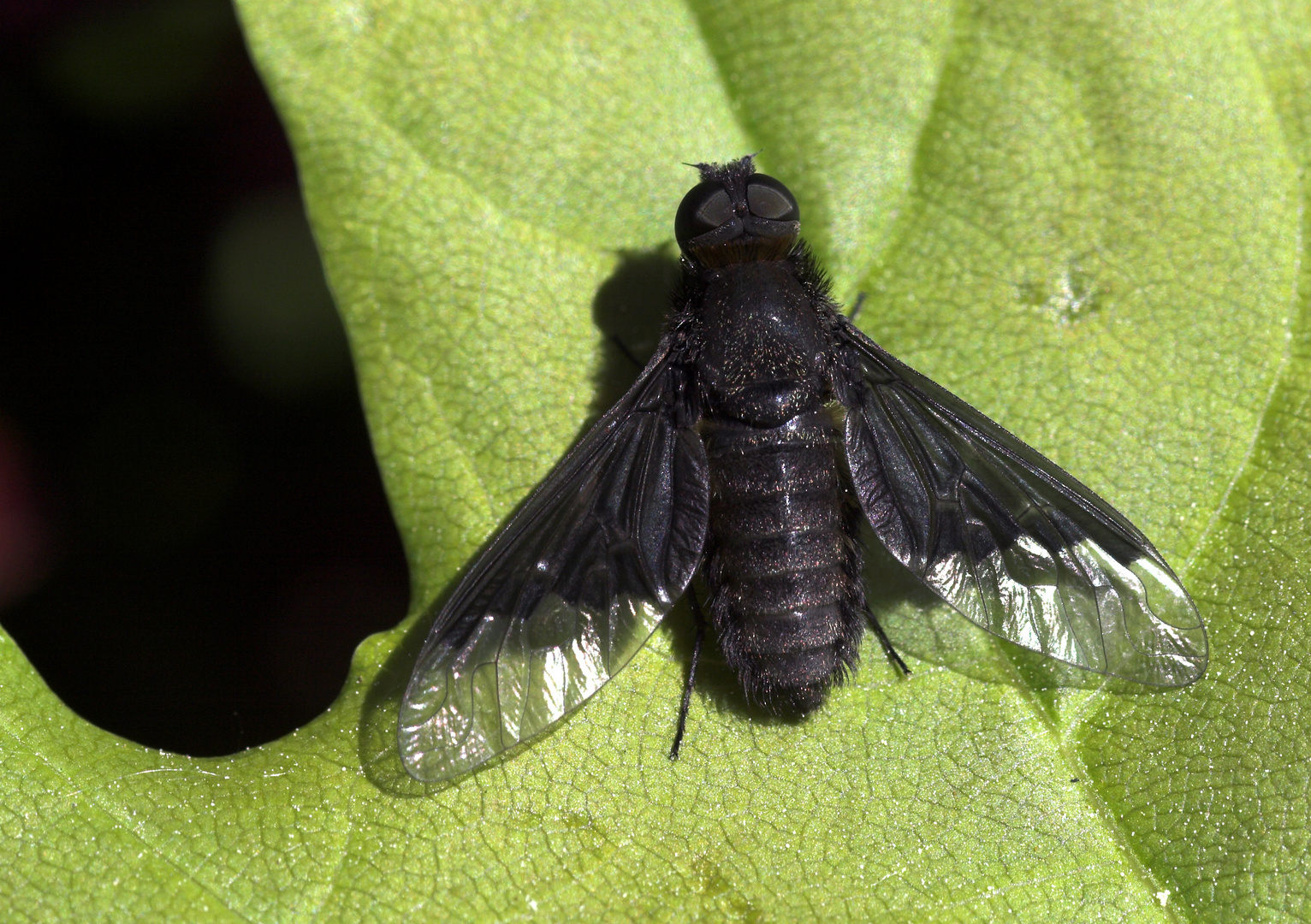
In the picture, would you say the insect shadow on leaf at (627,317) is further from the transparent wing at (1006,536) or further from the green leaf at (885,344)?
the transparent wing at (1006,536)

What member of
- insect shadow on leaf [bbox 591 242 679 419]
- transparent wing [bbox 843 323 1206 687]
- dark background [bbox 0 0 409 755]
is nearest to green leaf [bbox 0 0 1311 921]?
insect shadow on leaf [bbox 591 242 679 419]

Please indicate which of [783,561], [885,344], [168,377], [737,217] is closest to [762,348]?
[737,217]

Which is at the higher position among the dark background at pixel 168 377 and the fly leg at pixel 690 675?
the dark background at pixel 168 377

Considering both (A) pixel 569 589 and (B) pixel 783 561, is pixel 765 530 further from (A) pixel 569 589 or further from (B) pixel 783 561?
(A) pixel 569 589

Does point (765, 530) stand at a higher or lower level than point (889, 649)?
higher

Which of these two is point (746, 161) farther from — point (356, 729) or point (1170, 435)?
point (356, 729)

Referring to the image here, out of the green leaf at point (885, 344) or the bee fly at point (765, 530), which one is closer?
the green leaf at point (885, 344)

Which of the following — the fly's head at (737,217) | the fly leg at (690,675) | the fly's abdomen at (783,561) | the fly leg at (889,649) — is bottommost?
the fly leg at (889,649)

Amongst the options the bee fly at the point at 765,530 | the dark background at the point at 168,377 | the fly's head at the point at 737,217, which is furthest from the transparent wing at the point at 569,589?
the dark background at the point at 168,377
